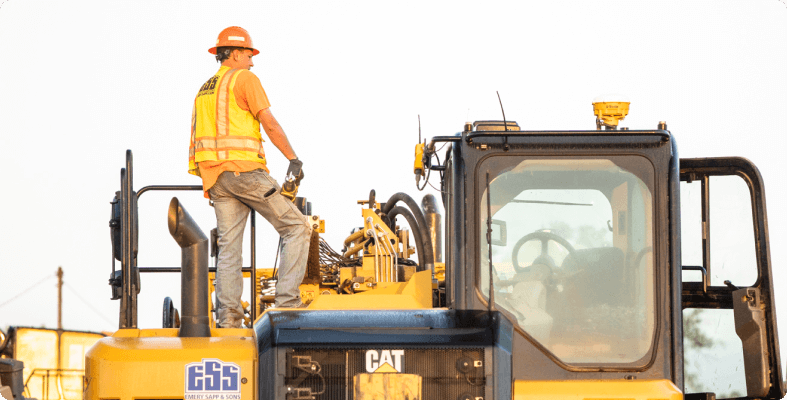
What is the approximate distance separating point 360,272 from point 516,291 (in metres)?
2.98

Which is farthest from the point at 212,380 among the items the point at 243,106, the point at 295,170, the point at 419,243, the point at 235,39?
the point at 419,243

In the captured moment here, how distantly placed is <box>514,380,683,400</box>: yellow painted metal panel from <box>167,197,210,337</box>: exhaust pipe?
165cm

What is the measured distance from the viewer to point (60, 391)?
19.5 m

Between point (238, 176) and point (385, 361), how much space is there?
1.78 m

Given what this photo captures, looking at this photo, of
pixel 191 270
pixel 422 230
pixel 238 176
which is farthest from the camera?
pixel 422 230

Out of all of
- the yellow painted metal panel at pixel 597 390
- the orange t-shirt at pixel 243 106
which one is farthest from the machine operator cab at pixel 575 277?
the orange t-shirt at pixel 243 106

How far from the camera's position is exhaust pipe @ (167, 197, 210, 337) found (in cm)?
512

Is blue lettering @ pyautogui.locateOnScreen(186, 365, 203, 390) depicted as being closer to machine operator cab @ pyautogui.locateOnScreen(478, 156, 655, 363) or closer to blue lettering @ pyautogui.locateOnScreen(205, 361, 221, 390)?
blue lettering @ pyautogui.locateOnScreen(205, 361, 221, 390)

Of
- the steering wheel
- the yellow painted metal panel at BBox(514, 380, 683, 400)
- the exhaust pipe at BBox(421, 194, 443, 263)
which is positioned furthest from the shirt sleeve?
the exhaust pipe at BBox(421, 194, 443, 263)

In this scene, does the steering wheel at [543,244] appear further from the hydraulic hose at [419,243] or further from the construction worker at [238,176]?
the hydraulic hose at [419,243]

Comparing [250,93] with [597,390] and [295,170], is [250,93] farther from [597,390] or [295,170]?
[597,390]

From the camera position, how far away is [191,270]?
17.0 feet

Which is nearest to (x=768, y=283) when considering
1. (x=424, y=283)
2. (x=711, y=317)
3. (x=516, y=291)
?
(x=711, y=317)

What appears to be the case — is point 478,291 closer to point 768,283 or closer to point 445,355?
Result: point 445,355
